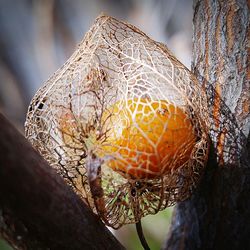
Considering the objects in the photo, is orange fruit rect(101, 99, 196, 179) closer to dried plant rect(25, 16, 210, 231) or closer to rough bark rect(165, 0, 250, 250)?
dried plant rect(25, 16, 210, 231)

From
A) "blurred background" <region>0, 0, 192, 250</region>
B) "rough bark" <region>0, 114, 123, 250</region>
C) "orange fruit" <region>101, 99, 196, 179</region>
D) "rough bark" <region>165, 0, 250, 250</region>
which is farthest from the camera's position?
"blurred background" <region>0, 0, 192, 250</region>

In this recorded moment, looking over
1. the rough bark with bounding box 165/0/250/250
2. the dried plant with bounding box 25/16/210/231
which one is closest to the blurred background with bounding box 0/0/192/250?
the rough bark with bounding box 165/0/250/250

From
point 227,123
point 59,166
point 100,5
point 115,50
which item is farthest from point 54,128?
point 100,5

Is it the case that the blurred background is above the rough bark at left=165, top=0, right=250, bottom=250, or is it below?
above

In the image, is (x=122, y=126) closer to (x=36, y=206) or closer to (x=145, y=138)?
(x=145, y=138)

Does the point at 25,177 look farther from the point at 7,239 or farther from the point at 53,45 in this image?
the point at 53,45
